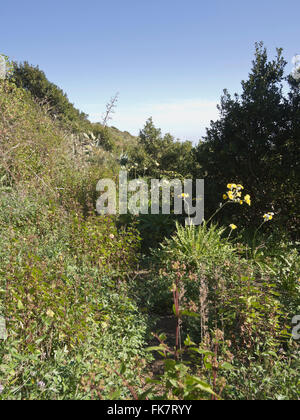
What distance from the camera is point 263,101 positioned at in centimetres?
408

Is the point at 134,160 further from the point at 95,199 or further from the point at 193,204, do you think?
the point at 193,204

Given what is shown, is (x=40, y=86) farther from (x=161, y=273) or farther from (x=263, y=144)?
(x=161, y=273)

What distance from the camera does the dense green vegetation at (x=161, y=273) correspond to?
1853 mm

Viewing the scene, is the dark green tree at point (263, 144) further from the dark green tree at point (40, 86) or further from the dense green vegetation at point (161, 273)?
the dark green tree at point (40, 86)

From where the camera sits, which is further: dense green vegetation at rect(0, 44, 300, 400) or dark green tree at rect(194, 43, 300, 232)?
dark green tree at rect(194, 43, 300, 232)

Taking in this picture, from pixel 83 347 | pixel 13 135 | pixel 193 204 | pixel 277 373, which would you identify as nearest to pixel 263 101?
pixel 193 204

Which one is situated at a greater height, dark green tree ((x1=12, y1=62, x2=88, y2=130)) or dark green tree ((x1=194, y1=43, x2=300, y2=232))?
→ dark green tree ((x1=12, y1=62, x2=88, y2=130))

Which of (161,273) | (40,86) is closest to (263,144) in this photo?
(161,273)

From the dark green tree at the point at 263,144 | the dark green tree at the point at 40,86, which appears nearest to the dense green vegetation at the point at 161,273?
the dark green tree at the point at 263,144

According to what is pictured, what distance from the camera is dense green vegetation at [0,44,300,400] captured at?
72.9 inches

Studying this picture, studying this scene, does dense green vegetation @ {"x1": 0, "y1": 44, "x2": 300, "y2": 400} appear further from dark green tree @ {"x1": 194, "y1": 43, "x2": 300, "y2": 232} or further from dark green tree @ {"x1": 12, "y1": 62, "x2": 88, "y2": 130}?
dark green tree @ {"x1": 12, "y1": 62, "x2": 88, "y2": 130}

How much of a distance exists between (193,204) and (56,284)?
2.82 meters

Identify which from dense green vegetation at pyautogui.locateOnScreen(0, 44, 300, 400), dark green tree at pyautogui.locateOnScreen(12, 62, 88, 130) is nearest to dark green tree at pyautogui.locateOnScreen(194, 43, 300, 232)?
dense green vegetation at pyautogui.locateOnScreen(0, 44, 300, 400)

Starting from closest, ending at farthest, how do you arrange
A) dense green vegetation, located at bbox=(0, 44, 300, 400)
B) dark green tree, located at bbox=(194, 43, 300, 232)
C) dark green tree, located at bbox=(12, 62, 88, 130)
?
dense green vegetation, located at bbox=(0, 44, 300, 400) < dark green tree, located at bbox=(194, 43, 300, 232) < dark green tree, located at bbox=(12, 62, 88, 130)
